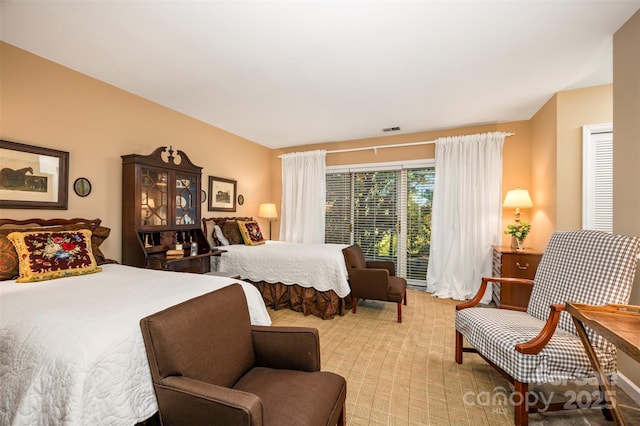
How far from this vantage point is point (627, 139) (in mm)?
1983

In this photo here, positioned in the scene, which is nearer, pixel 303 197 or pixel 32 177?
pixel 32 177

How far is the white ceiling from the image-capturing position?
189cm

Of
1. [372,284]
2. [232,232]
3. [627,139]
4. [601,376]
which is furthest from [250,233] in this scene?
[627,139]

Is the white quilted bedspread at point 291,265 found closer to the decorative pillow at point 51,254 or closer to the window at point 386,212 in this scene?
the window at point 386,212

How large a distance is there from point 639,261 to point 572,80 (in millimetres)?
1932

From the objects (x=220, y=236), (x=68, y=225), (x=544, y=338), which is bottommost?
(x=544, y=338)

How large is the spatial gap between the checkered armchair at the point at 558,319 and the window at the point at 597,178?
1.24 m

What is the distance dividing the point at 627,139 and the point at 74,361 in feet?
11.2

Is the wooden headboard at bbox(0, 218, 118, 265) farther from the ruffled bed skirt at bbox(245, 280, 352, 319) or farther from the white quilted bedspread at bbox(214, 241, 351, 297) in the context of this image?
the ruffled bed skirt at bbox(245, 280, 352, 319)

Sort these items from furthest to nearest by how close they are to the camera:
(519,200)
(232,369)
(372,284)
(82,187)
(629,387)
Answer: (519,200) → (372,284) → (82,187) → (629,387) → (232,369)

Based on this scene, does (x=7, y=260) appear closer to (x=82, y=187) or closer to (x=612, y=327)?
(x=82, y=187)

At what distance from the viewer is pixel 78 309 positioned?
54.2 inches

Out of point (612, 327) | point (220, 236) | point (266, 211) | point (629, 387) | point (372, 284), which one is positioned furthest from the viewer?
point (266, 211)

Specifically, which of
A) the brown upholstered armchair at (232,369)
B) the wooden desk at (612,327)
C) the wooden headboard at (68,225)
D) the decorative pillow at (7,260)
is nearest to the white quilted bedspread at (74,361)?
the brown upholstered armchair at (232,369)
